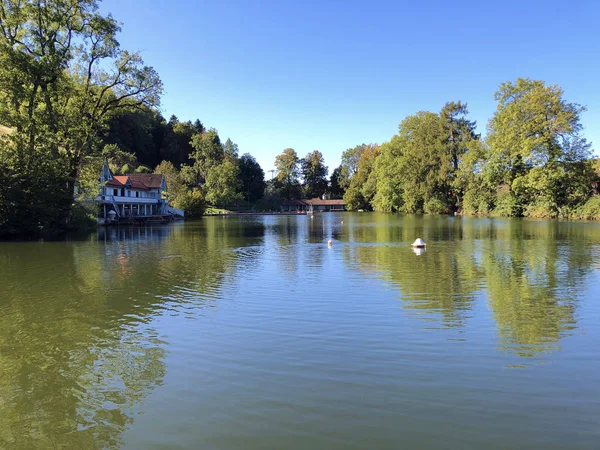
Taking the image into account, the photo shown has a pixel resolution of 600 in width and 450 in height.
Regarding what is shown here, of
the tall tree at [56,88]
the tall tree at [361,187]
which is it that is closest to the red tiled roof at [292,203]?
the tall tree at [361,187]

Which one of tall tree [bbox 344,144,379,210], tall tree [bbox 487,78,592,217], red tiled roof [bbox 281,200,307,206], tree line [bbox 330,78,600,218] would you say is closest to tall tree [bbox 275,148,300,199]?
red tiled roof [bbox 281,200,307,206]

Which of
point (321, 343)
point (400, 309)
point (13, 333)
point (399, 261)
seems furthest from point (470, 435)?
point (399, 261)

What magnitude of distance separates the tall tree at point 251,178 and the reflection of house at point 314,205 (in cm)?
997

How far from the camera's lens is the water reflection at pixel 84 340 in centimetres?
525

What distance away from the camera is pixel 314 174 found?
478ft

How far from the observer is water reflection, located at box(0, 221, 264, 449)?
17.2ft

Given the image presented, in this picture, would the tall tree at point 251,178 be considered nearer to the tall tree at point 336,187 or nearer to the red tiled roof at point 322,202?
the red tiled roof at point 322,202

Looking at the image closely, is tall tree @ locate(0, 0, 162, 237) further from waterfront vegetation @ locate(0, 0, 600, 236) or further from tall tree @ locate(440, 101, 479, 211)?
tall tree @ locate(440, 101, 479, 211)

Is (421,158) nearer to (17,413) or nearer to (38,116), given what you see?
(38,116)

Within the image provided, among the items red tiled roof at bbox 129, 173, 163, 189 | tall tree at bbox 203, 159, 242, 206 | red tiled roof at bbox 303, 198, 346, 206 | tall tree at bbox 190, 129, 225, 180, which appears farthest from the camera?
red tiled roof at bbox 303, 198, 346, 206

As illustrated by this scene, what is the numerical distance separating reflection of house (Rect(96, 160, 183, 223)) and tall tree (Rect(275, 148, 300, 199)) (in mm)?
66795

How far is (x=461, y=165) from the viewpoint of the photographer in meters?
71.6

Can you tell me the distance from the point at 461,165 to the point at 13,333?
239 ft

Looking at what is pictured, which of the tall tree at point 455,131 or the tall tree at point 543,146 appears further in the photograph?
the tall tree at point 455,131
